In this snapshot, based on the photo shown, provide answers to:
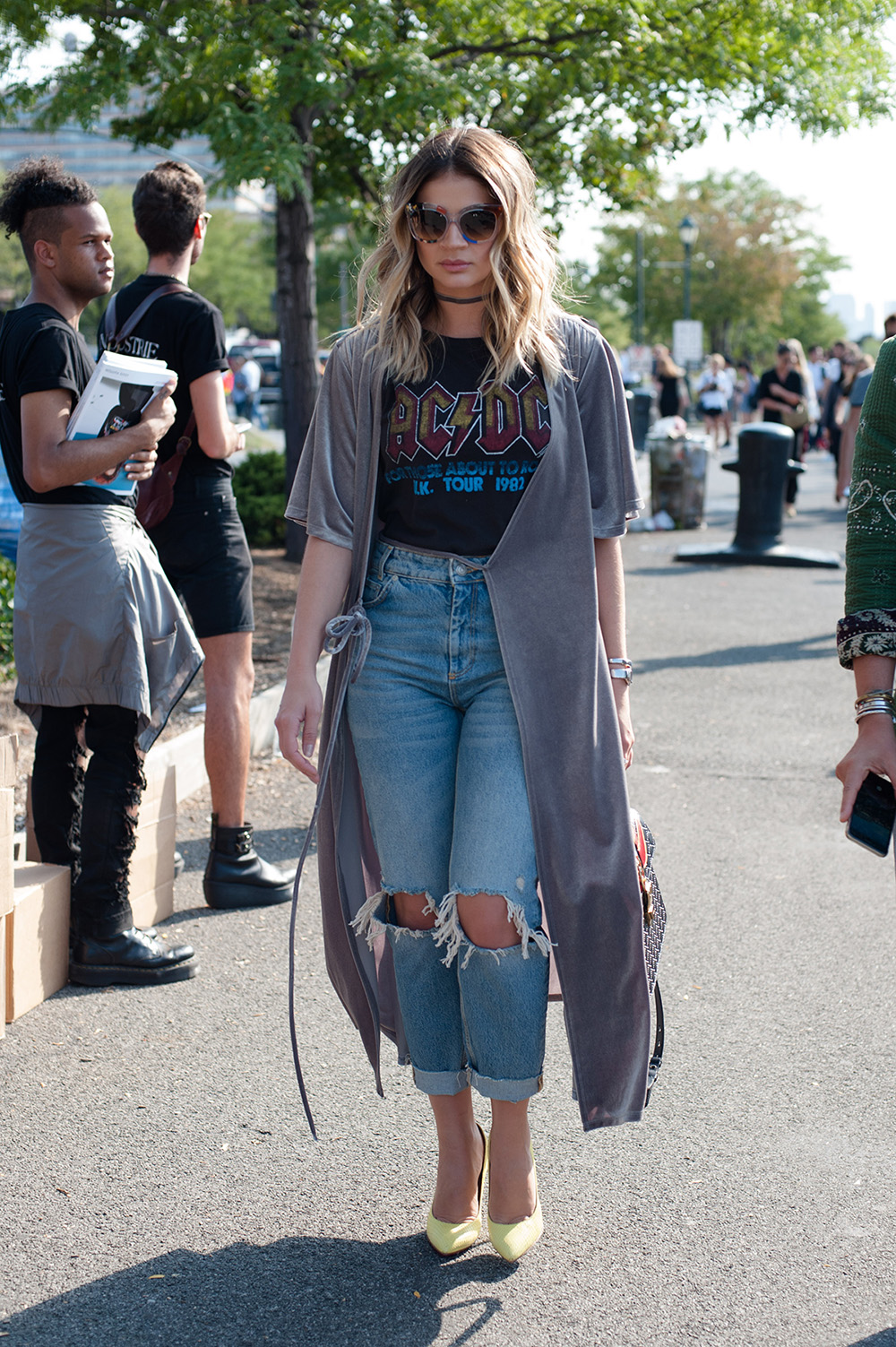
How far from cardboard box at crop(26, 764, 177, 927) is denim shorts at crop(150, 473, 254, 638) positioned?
1.71 ft

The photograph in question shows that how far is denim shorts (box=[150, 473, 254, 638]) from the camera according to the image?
14.2ft

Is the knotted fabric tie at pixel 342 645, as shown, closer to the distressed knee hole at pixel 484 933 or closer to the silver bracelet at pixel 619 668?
the distressed knee hole at pixel 484 933

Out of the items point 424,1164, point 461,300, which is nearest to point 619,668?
point 461,300

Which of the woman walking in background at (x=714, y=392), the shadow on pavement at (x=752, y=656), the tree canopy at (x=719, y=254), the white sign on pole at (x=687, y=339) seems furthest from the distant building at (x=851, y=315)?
the shadow on pavement at (x=752, y=656)

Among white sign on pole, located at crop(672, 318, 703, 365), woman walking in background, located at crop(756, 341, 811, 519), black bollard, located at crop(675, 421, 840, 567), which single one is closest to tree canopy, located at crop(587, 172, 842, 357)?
white sign on pole, located at crop(672, 318, 703, 365)

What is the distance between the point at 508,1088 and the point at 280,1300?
0.57m

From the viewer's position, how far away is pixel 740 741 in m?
6.55

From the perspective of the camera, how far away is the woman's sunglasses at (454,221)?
2.43 m

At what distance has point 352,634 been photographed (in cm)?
247

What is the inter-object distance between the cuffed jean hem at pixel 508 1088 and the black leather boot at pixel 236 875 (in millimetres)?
2067

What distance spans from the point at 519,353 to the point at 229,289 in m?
74.6

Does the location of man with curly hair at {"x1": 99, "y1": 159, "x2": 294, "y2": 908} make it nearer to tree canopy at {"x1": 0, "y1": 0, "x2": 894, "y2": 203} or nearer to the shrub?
tree canopy at {"x1": 0, "y1": 0, "x2": 894, "y2": 203}

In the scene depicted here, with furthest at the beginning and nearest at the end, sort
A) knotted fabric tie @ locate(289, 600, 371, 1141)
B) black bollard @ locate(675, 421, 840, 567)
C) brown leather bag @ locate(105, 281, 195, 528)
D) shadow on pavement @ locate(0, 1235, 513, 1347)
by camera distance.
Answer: black bollard @ locate(675, 421, 840, 567)
brown leather bag @ locate(105, 281, 195, 528)
knotted fabric tie @ locate(289, 600, 371, 1141)
shadow on pavement @ locate(0, 1235, 513, 1347)

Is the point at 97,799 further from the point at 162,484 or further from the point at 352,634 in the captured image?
the point at 352,634
